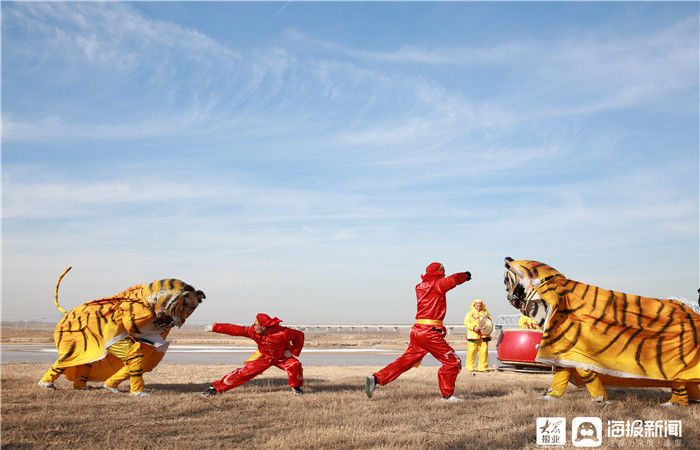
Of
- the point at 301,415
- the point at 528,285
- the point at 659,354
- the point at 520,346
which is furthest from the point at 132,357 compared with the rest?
the point at 520,346

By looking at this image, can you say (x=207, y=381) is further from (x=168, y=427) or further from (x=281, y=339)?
(x=168, y=427)

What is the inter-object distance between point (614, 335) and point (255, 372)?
561 cm

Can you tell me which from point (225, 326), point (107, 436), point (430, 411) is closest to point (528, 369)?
point (430, 411)

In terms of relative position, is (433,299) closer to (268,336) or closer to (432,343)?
(432,343)

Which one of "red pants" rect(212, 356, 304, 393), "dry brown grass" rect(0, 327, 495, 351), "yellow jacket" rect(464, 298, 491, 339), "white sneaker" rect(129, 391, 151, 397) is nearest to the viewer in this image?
"white sneaker" rect(129, 391, 151, 397)

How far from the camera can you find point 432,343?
9.02m

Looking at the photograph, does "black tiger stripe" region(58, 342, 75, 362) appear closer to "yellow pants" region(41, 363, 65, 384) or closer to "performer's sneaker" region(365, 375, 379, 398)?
"yellow pants" region(41, 363, 65, 384)

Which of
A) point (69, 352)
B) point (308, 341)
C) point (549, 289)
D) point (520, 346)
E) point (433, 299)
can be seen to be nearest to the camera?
point (549, 289)

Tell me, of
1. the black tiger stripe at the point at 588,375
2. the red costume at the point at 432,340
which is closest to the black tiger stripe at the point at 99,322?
the red costume at the point at 432,340

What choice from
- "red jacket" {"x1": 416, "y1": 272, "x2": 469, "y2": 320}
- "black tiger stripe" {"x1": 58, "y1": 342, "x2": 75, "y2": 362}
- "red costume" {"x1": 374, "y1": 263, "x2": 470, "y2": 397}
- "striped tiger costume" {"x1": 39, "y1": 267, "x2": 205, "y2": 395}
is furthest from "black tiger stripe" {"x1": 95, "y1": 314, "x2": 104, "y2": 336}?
"red jacket" {"x1": 416, "y1": 272, "x2": 469, "y2": 320}

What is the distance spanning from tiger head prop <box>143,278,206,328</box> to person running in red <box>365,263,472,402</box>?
3286 millimetres

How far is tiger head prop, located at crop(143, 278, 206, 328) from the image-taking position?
9492mm

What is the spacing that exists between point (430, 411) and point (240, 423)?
2646mm

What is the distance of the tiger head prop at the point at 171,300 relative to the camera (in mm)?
9492
